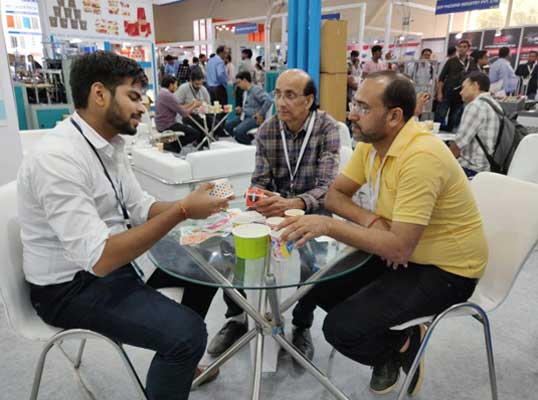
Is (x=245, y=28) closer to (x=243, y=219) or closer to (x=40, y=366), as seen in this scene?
(x=243, y=219)

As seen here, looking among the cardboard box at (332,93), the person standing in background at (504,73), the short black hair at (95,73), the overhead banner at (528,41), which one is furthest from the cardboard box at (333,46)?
the overhead banner at (528,41)

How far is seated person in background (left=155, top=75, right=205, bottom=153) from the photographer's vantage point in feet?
19.4

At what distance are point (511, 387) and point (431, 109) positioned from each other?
24.5 feet

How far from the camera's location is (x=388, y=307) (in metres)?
1.46

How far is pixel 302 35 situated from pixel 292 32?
19cm

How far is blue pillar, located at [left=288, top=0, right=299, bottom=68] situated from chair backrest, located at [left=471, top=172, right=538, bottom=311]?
3.41m

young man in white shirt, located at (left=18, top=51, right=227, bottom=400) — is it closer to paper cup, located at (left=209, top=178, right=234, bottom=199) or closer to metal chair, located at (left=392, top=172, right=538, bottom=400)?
paper cup, located at (left=209, top=178, right=234, bottom=199)

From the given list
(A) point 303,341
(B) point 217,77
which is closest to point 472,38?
(B) point 217,77

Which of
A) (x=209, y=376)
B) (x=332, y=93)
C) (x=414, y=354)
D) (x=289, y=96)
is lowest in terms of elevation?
(x=209, y=376)

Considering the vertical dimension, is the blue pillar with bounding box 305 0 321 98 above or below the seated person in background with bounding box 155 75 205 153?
above

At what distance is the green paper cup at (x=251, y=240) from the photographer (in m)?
1.38

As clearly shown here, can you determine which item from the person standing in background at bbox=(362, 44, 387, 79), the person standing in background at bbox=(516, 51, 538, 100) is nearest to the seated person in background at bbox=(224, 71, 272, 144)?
the person standing in background at bbox=(362, 44, 387, 79)

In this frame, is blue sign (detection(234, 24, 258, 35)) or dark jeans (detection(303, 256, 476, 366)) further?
blue sign (detection(234, 24, 258, 35))

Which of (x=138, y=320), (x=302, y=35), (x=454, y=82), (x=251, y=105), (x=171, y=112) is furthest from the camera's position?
(x=454, y=82)
